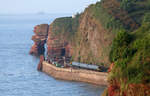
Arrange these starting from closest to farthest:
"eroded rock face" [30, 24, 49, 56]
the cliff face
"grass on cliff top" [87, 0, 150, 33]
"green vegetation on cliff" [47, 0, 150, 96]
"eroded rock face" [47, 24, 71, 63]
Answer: "green vegetation on cliff" [47, 0, 150, 96] → the cliff face → "grass on cliff top" [87, 0, 150, 33] → "eroded rock face" [47, 24, 71, 63] → "eroded rock face" [30, 24, 49, 56]

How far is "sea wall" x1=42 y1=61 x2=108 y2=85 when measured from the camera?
12119 cm

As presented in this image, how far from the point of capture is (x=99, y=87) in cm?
11638

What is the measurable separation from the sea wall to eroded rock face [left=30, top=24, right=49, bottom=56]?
40958mm

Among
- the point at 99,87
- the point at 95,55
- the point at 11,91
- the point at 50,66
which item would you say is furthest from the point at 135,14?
the point at 11,91

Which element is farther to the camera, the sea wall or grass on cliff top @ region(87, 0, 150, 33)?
grass on cliff top @ region(87, 0, 150, 33)

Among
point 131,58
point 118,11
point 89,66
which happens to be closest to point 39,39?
point 118,11

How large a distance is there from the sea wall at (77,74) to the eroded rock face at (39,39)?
41.0m

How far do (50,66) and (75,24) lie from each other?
44986 mm

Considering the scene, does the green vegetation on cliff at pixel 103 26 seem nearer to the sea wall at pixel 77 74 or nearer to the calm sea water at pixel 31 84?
the sea wall at pixel 77 74

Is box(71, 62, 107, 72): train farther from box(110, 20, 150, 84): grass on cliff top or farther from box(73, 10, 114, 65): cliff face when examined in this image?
box(110, 20, 150, 84): grass on cliff top

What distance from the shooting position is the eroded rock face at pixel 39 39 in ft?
602

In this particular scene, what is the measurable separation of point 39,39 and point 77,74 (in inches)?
2287

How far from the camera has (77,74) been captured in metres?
129

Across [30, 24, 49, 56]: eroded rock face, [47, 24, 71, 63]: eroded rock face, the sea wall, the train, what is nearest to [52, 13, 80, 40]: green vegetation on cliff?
[47, 24, 71, 63]: eroded rock face
